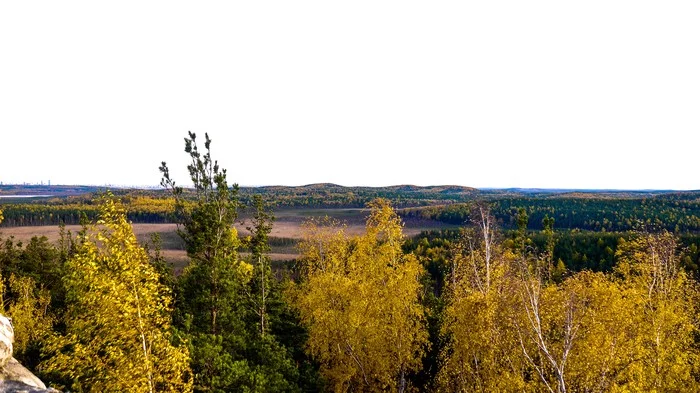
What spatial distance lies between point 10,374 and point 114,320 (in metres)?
5.32

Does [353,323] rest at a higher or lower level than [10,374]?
lower

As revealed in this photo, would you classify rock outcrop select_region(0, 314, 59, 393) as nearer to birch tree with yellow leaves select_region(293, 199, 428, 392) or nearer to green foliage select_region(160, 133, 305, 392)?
green foliage select_region(160, 133, 305, 392)

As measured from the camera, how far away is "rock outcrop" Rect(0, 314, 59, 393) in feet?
51.4

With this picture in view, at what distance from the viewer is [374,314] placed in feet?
88.9

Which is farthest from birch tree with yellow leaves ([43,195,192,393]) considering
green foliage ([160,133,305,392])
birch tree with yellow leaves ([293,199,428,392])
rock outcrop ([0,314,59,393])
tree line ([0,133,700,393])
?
birch tree with yellow leaves ([293,199,428,392])

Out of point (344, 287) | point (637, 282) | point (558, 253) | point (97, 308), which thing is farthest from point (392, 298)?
point (558, 253)

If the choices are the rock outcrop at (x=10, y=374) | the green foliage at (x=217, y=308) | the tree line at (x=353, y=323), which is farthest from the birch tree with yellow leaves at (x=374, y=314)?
the rock outcrop at (x=10, y=374)

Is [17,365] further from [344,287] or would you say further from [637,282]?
[637,282]

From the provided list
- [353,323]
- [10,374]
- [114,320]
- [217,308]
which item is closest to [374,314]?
[353,323]

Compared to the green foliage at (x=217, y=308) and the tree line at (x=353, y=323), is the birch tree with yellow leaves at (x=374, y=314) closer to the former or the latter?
the tree line at (x=353, y=323)

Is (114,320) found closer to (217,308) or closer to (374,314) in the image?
(217,308)

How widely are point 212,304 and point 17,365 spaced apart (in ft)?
39.3

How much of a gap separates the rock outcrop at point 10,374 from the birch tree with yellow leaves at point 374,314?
1554cm

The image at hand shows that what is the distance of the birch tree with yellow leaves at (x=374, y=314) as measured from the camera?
26.6 metres
